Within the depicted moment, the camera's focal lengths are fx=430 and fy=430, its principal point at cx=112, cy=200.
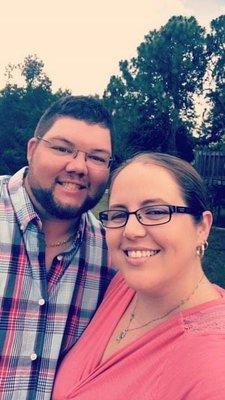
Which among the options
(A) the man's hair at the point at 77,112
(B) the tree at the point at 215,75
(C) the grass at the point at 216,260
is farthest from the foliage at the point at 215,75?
(A) the man's hair at the point at 77,112

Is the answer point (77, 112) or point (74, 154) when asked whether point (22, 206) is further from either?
point (77, 112)

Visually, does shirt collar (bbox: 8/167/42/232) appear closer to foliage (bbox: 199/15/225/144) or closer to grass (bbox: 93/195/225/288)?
grass (bbox: 93/195/225/288)

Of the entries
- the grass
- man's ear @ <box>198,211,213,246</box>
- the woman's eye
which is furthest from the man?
the grass

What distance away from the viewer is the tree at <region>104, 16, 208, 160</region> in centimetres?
2817

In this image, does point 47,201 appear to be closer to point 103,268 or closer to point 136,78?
point 103,268

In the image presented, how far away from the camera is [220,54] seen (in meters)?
28.4

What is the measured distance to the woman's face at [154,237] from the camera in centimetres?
186

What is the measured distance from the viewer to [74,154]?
2.68 meters

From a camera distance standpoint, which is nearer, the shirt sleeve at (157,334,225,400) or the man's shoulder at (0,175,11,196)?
the shirt sleeve at (157,334,225,400)

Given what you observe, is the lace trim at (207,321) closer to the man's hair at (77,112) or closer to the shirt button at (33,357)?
the shirt button at (33,357)

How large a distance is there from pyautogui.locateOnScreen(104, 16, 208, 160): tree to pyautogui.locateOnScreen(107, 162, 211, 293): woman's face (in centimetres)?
2579

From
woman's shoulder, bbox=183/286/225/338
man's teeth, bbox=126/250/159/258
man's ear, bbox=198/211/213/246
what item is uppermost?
man's ear, bbox=198/211/213/246

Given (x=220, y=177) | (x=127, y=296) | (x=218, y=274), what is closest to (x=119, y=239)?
(x=127, y=296)

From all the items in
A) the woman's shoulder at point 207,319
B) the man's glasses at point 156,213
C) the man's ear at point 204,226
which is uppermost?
the man's glasses at point 156,213
